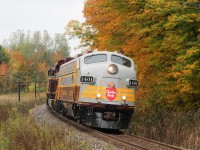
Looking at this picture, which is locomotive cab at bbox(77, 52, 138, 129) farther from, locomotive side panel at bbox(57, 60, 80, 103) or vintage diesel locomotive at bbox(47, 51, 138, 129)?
locomotive side panel at bbox(57, 60, 80, 103)

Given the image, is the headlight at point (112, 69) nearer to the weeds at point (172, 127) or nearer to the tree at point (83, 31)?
the weeds at point (172, 127)

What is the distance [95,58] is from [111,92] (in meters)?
1.90

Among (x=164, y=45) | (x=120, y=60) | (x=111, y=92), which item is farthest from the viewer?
(x=120, y=60)

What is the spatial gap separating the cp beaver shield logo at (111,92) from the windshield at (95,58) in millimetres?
1345

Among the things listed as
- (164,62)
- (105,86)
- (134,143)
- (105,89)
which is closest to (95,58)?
(105,86)

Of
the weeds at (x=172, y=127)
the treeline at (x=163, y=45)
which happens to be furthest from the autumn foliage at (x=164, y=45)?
the weeds at (x=172, y=127)

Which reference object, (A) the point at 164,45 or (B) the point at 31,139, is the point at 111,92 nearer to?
(A) the point at 164,45

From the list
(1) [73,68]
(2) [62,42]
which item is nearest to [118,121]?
(1) [73,68]

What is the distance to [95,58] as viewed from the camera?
55.7 ft

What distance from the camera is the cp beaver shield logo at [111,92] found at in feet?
52.4

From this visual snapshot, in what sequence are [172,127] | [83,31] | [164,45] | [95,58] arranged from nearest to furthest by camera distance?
[172,127] → [164,45] → [95,58] → [83,31]

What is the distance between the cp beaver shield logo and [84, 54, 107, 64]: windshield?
4.41 feet

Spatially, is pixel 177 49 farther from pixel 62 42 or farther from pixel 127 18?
pixel 62 42

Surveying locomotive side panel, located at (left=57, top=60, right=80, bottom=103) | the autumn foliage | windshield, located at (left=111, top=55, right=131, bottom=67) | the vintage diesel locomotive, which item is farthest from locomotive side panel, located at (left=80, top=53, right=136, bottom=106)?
the autumn foliage
